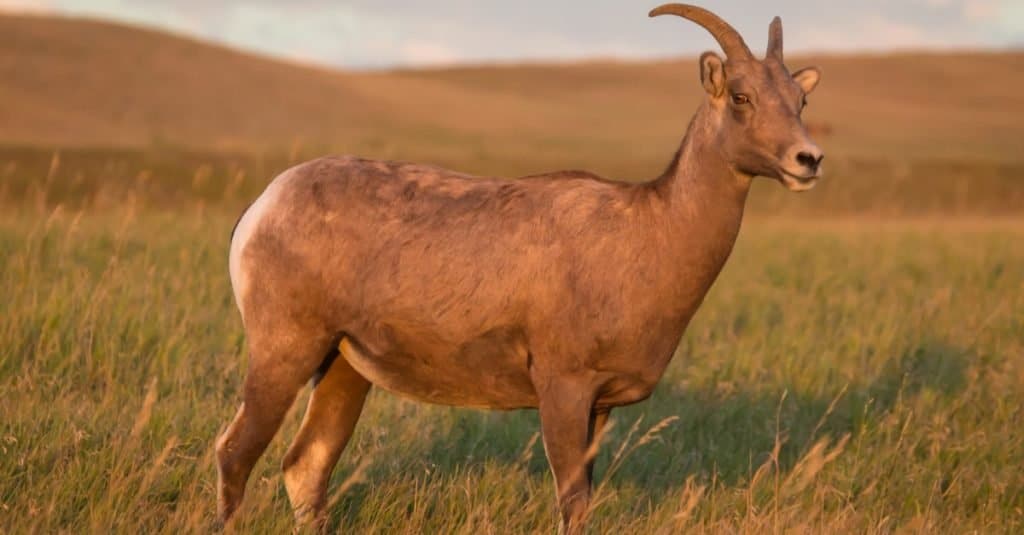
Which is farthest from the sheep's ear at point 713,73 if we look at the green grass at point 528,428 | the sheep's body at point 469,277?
the green grass at point 528,428

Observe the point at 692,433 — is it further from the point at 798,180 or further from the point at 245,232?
the point at 245,232

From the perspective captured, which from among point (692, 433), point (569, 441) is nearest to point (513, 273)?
point (569, 441)

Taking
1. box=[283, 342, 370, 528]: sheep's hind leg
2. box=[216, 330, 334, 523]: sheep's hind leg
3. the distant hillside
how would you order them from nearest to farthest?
box=[216, 330, 334, 523]: sheep's hind leg, box=[283, 342, 370, 528]: sheep's hind leg, the distant hillside

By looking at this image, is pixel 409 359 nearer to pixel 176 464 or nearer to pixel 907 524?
pixel 176 464

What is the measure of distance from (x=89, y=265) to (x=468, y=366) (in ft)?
18.2

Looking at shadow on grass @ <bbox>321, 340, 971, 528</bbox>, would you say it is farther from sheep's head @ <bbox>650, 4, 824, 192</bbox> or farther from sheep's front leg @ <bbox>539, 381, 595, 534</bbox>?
sheep's head @ <bbox>650, 4, 824, 192</bbox>

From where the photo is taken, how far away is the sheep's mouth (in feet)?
14.9

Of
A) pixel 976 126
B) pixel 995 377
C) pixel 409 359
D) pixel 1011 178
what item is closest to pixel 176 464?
pixel 409 359

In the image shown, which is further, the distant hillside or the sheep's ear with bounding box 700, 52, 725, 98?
the distant hillside

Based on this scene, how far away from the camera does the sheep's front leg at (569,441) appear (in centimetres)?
475

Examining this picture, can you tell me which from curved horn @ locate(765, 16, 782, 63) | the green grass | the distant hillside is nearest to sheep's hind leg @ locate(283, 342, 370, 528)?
the green grass

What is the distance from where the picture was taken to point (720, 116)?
4887 millimetres

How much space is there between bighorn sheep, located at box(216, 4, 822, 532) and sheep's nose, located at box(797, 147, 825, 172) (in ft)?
0.35

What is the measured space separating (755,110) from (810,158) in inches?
13.2
